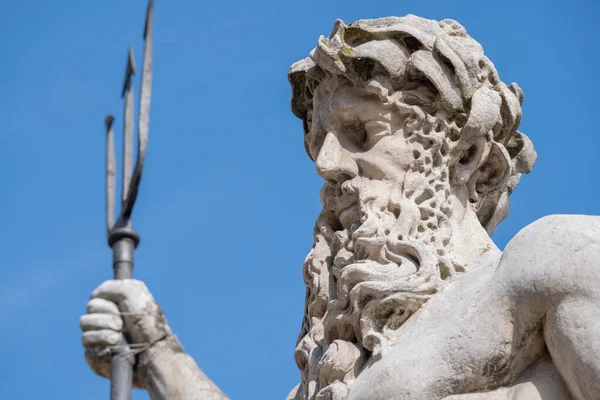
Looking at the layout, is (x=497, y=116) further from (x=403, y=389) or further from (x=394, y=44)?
(x=403, y=389)

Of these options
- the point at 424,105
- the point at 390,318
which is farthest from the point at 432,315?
the point at 424,105

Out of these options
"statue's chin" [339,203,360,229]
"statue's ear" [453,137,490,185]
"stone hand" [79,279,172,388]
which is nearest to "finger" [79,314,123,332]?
"stone hand" [79,279,172,388]

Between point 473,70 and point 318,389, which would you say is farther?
point 473,70

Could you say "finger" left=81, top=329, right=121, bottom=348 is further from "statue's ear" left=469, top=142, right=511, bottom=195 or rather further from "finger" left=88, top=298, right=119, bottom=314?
"statue's ear" left=469, top=142, right=511, bottom=195

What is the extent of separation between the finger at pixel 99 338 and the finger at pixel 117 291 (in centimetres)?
20

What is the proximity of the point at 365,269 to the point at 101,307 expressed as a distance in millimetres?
1574

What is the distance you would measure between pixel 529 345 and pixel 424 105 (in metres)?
2.01

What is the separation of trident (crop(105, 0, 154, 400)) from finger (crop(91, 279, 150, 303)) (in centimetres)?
9

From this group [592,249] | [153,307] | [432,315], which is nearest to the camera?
[592,249]

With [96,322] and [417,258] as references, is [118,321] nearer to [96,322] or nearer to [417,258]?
[96,322]

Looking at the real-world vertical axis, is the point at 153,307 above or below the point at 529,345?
above

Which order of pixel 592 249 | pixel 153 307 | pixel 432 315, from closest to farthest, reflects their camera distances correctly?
A: pixel 592 249 → pixel 432 315 → pixel 153 307

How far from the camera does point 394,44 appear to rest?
9781mm

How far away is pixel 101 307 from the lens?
9.30 meters
